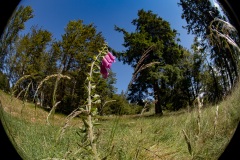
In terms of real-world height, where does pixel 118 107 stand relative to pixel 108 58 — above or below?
below

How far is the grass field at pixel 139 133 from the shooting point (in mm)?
2475

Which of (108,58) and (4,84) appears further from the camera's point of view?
(4,84)

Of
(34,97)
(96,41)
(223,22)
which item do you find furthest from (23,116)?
(223,22)

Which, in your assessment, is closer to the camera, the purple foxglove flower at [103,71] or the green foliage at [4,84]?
the purple foxglove flower at [103,71]

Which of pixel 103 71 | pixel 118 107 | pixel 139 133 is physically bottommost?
pixel 139 133

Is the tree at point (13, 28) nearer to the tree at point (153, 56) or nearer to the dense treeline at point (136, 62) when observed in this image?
the dense treeline at point (136, 62)

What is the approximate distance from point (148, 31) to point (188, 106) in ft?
1.93

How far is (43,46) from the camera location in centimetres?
255

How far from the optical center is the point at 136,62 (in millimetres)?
2428

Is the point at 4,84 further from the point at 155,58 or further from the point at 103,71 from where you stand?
the point at 155,58

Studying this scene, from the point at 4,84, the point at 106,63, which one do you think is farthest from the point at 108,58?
the point at 4,84

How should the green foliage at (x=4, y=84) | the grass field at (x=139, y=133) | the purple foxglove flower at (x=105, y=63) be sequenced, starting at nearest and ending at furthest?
the purple foxglove flower at (x=105, y=63)
the grass field at (x=139, y=133)
the green foliage at (x=4, y=84)

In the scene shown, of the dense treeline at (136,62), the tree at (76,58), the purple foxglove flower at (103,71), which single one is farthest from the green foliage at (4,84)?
the purple foxglove flower at (103,71)

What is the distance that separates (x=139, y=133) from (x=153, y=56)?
54 cm
